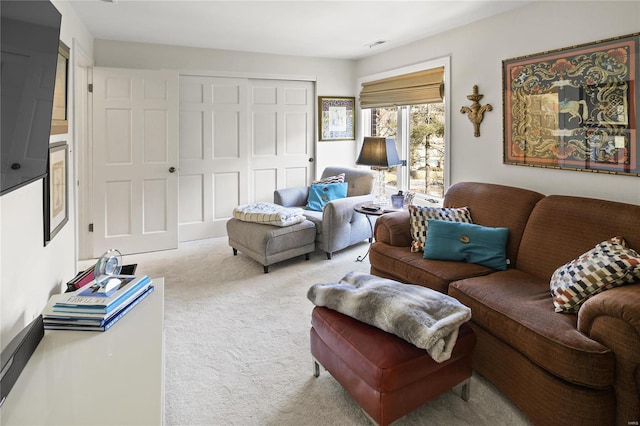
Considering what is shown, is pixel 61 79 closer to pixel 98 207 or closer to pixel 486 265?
pixel 98 207

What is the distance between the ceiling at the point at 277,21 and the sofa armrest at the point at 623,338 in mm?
2481

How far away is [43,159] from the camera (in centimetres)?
171

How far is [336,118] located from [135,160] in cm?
262

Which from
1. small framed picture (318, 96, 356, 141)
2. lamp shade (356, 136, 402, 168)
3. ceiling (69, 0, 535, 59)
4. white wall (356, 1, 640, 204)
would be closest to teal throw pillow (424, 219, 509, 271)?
white wall (356, 1, 640, 204)

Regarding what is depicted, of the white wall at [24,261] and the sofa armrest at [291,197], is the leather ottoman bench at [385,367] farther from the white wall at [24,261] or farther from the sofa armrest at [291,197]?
the sofa armrest at [291,197]

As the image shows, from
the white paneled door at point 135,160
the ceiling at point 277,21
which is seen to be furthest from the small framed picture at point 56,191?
the white paneled door at point 135,160

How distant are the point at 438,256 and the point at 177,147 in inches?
124

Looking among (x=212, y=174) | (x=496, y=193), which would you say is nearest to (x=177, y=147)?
(x=212, y=174)

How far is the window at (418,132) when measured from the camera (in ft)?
14.0

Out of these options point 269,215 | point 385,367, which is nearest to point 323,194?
point 269,215

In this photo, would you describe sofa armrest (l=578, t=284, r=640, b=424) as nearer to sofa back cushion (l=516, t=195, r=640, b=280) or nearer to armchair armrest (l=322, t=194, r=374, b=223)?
sofa back cushion (l=516, t=195, r=640, b=280)

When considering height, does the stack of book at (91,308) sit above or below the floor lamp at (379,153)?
below

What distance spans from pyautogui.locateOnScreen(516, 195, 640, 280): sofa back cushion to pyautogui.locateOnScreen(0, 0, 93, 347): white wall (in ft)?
8.88

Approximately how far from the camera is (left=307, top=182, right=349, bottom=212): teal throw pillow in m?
4.71
